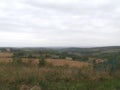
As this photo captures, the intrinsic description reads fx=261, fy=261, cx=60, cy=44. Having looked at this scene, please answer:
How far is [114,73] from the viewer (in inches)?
746

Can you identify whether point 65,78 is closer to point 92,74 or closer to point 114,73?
point 92,74

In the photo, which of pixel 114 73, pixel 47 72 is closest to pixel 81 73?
pixel 47 72

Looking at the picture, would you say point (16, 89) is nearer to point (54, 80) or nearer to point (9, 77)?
point (9, 77)

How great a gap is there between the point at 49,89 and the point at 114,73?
8.27m

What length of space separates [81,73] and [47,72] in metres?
2.25

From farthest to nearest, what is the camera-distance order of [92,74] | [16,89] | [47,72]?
[92,74]
[47,72]
[16,89]

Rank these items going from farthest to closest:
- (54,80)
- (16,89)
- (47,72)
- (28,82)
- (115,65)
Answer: (115,65) < (47,72) < (54,80) < (28,82) < (16,89)

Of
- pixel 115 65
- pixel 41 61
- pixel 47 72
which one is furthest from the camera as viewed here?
pixel 41 61

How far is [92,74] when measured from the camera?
17172 millimetres

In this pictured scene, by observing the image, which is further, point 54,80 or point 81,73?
point 81,73

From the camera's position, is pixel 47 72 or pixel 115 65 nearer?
pixel 47 72

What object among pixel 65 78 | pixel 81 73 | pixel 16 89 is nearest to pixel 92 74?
pixel 81 73

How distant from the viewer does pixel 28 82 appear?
1376 centimetres

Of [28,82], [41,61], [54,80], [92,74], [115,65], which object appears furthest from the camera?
[41,61]
